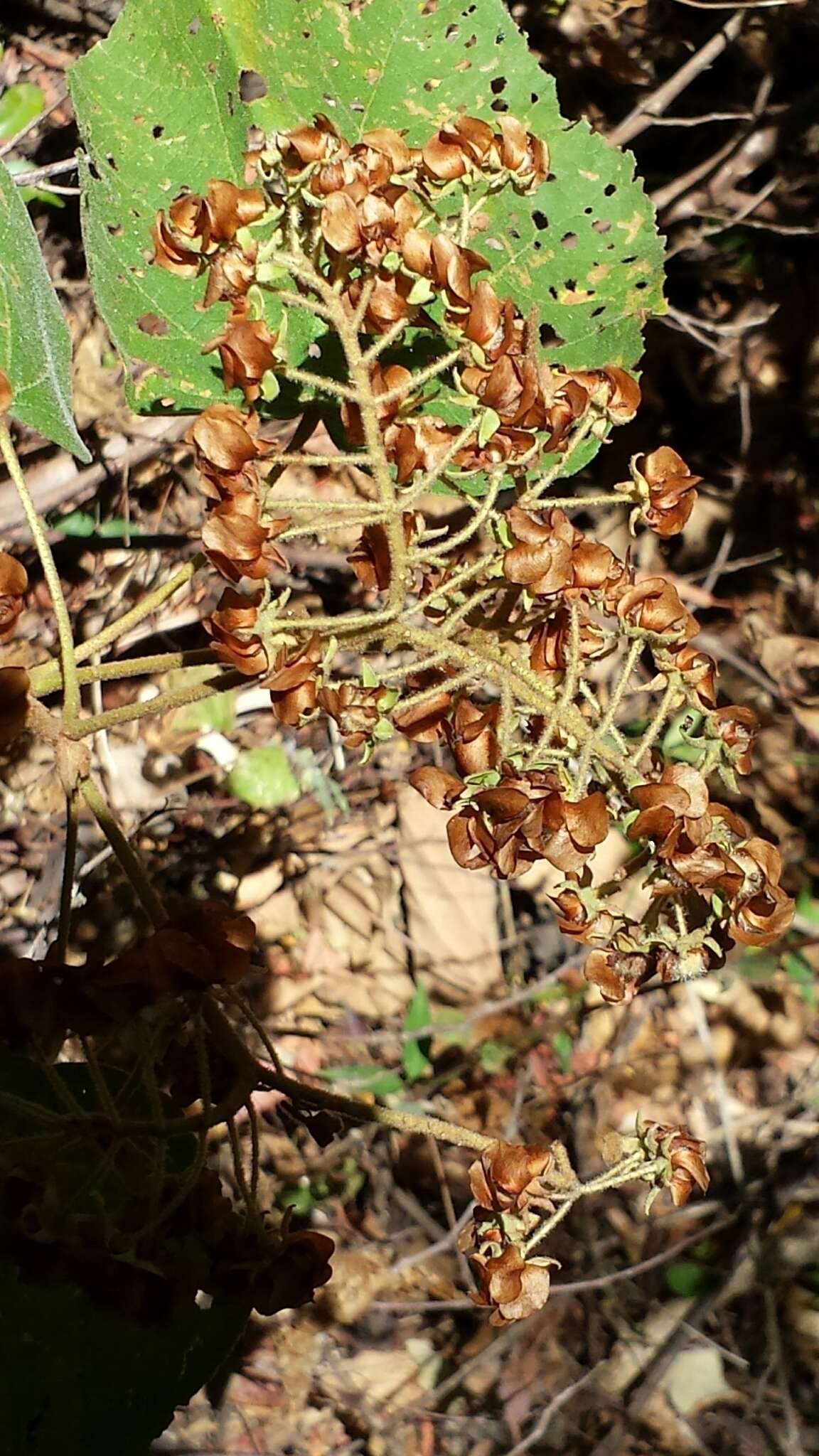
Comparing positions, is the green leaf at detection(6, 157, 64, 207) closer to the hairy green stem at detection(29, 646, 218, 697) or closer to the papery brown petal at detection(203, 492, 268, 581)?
the hairy green stem at detection(29, 646, 218, 697)

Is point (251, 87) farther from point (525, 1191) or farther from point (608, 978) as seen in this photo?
point (525, 1191)

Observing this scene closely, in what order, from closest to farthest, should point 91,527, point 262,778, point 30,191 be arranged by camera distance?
point 30,191
point 91,527
point 262,778

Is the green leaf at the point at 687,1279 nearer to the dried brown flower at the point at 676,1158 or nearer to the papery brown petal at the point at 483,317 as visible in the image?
the dried brown flower at the point at 676,1158

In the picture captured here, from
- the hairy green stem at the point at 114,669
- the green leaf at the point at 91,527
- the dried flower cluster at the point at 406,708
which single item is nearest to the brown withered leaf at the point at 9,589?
the dried flower cluster at the point at 406,708

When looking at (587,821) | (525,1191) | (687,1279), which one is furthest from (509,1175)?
(687,1279)

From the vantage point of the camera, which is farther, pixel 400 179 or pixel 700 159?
pixel 700 159

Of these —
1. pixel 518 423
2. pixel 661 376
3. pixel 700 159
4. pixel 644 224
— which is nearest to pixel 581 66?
pixel 700 159

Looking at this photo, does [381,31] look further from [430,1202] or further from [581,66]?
[430,1202]
